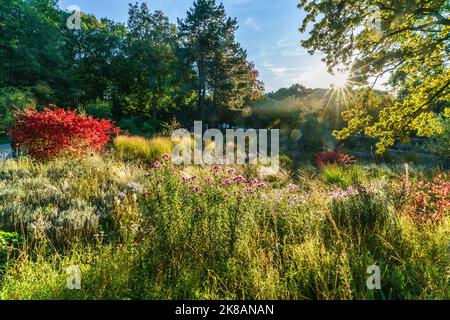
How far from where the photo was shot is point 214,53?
64.7ft

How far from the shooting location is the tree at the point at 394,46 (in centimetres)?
411

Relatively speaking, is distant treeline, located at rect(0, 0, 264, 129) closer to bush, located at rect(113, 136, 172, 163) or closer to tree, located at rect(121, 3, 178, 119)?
tree, located at rect(121, 3, 178, 119)

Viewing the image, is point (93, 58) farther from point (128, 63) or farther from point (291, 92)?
point (291, 92)

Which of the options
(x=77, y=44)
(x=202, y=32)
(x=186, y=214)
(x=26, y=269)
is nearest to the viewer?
(x=26, y=269)

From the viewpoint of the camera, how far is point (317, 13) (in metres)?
4.54

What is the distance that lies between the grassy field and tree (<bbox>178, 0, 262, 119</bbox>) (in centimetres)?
1716

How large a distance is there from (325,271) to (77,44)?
29.1m

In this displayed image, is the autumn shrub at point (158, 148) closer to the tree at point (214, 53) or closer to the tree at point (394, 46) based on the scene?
the tree at point (394, 46)

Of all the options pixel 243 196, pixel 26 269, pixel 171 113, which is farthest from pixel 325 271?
pixel 171 113

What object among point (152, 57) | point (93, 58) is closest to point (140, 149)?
point (152, 57)

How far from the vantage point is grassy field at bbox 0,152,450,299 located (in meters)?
2.37

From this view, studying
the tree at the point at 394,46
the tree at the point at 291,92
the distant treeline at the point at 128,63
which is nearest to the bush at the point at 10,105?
the distant treeline at the point at 128,63

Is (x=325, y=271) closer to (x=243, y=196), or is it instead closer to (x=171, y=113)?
(x=243, y=196)

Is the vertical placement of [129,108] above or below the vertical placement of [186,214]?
above
